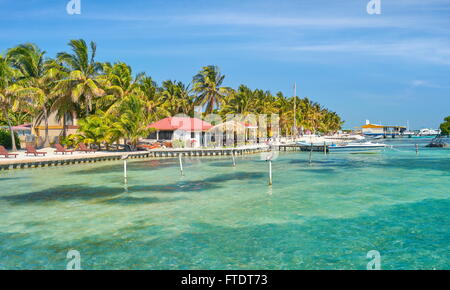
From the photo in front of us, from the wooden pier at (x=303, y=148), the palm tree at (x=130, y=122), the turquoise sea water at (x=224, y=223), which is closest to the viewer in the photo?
the turquoise sea water at (x=224, y=223)

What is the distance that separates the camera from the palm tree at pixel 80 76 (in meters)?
38.1

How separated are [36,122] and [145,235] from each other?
40470mm

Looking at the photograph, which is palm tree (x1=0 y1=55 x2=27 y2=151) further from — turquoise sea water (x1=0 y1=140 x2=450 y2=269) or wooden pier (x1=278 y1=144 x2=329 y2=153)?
wooden pier (x1=278 y1=144 x2=329 y2=153)

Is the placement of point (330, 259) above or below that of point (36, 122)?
below

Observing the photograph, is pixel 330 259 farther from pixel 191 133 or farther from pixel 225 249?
pixel 191 133

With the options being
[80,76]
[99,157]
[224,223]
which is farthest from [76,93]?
[224,223]

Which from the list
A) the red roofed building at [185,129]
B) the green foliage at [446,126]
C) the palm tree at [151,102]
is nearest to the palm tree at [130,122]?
the red roofed building at [185,129]

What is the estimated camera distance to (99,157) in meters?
33.6

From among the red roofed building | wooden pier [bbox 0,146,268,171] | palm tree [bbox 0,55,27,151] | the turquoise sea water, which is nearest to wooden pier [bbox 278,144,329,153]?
wooden pier [bbox 0,146,268,171]

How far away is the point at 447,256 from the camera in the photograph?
889cm

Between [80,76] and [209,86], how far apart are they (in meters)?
22.5

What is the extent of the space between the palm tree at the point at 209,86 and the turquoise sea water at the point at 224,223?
36.4 meters

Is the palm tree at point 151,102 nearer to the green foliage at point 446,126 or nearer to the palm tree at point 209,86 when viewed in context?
the palm tree at point 209,86
